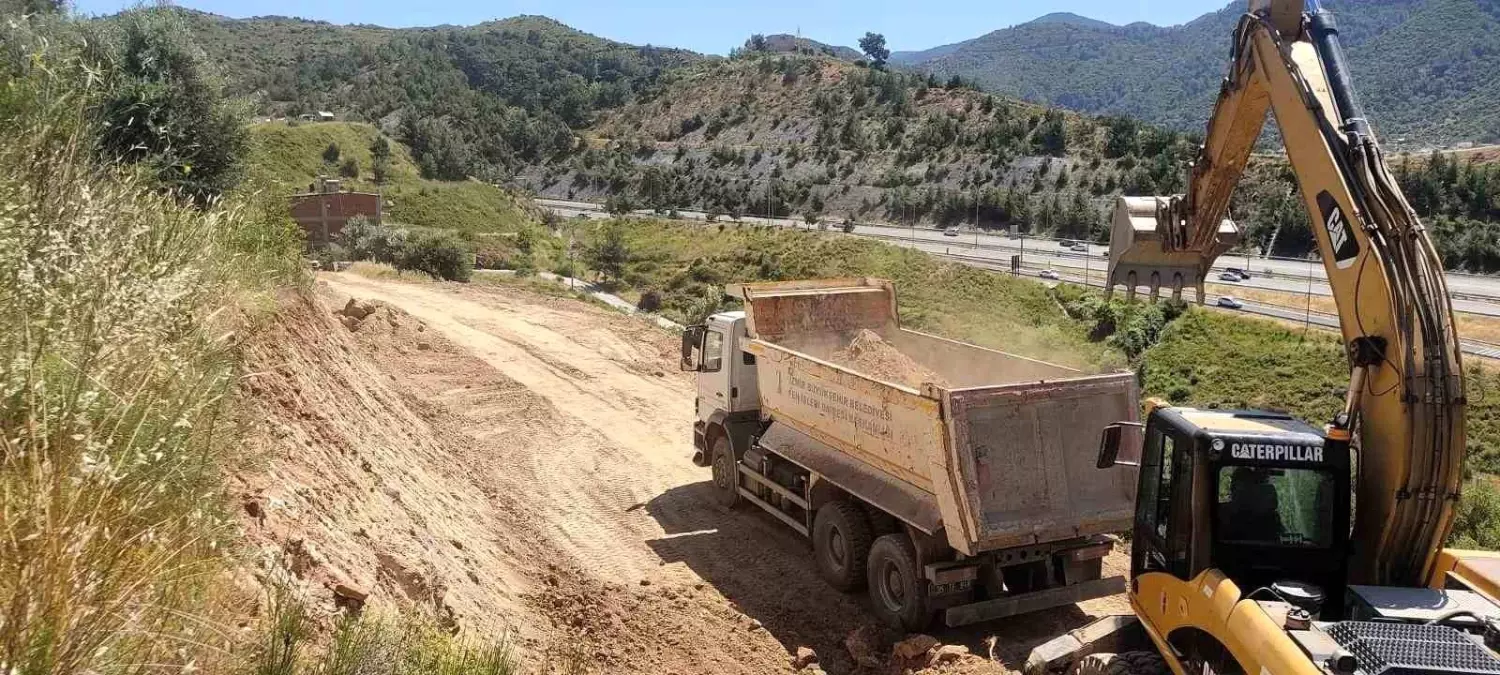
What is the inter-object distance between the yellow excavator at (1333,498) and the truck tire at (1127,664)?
0.5 inches

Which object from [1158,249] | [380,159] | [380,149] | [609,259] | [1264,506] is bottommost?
[609,259]

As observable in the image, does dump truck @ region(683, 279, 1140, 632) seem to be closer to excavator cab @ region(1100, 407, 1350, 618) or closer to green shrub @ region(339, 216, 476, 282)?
excavator cab @ region(1100, 407, 1350, 618)

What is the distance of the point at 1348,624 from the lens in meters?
4.66

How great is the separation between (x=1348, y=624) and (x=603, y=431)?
1369 centimetres

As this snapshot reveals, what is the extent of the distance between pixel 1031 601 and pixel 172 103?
12.3 metres

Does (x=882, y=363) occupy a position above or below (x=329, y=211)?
below

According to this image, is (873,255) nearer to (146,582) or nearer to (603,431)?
(603,431)

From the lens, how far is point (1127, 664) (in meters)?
6.29

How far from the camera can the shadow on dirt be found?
9.26 m

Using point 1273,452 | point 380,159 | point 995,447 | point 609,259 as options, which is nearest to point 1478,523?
point 995,447

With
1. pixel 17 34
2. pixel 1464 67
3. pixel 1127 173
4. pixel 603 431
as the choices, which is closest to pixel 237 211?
pixel 17 34

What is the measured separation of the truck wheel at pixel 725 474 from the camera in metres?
13.1

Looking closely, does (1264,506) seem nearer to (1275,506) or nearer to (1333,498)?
(1275,506)

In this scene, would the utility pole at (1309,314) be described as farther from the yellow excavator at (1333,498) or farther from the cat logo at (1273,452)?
the cat logo at (1273,452)
